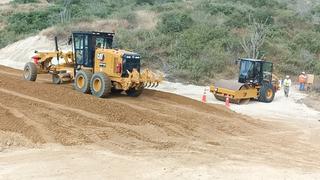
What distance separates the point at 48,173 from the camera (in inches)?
391

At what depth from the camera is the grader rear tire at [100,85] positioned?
17984mm

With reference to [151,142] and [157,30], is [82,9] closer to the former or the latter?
[157,30]

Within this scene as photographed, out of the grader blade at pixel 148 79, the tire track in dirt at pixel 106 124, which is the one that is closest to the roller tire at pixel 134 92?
the grader blade at pixel 148 79

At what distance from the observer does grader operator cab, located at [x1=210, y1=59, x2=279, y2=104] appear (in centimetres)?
2055

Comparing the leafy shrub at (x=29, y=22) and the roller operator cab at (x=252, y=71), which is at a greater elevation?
the leafy shrub at (x=29, y=22)

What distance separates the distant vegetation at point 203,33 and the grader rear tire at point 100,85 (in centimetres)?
847

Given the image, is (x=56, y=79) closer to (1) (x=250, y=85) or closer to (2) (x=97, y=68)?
(2) (x=97, y=68)

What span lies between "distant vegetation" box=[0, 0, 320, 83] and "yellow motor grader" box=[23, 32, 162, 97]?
24.6 ft

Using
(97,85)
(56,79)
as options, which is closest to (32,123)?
(97,85)

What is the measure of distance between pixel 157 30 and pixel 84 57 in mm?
14638

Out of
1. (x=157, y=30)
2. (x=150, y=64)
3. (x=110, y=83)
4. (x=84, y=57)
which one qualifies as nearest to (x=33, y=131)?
(x=110, y=83)

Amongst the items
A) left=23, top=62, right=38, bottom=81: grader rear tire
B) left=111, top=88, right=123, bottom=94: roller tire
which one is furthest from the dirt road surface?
left=23, top=62, right=38, bottom=81: grader rear tire

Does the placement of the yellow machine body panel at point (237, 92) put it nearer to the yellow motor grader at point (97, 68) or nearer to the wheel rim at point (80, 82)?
the yellow motor grader at point (97, 68)

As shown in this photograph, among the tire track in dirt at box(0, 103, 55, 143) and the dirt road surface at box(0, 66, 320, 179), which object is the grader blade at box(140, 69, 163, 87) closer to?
the dirt road surface at box(0, 66, 320, 179)
